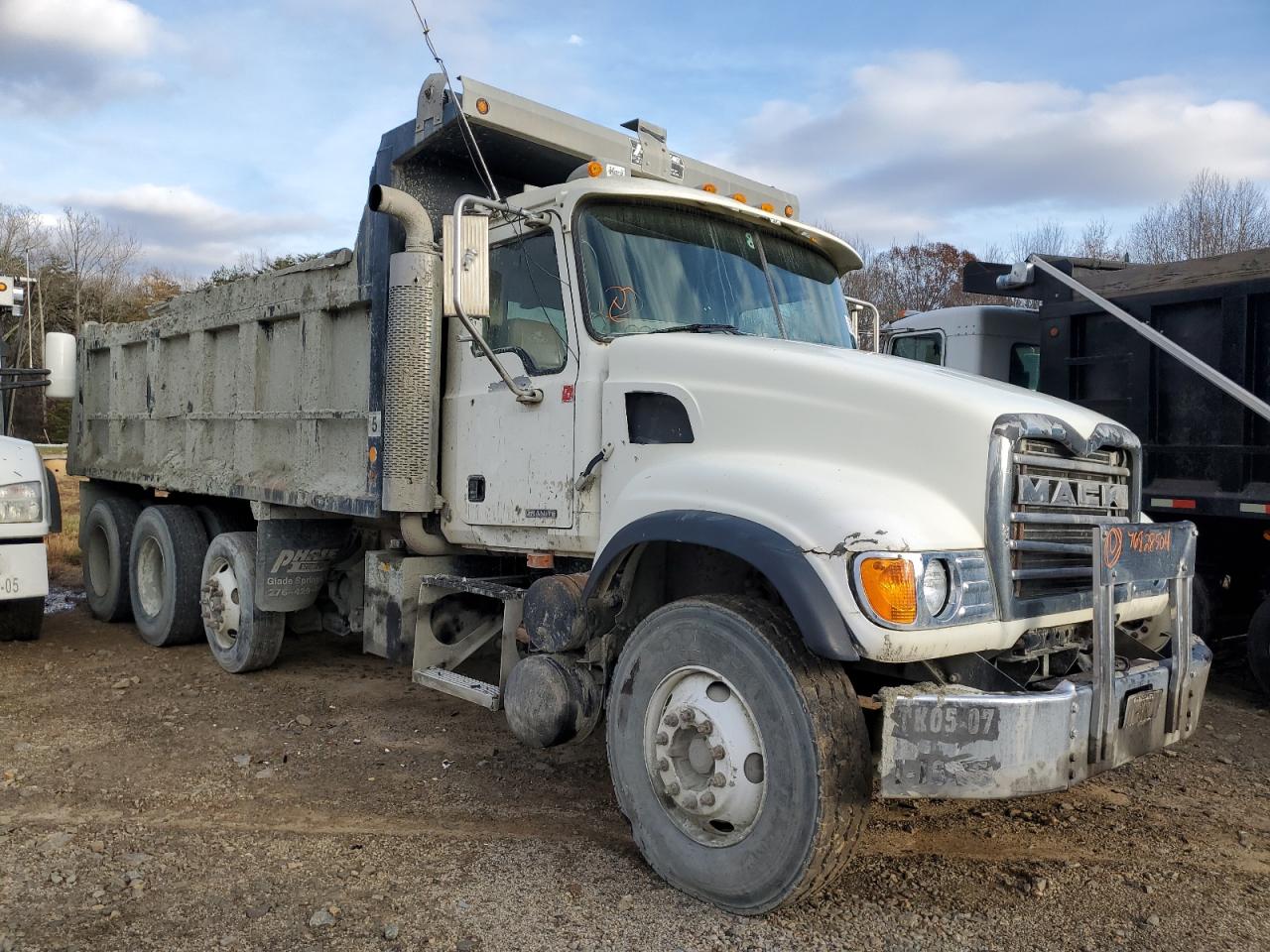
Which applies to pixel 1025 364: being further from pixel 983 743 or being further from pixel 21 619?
pixel 21 619

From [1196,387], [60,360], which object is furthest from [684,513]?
[60,360]

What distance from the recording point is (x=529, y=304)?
4.58 meters

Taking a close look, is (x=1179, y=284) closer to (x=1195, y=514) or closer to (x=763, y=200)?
(x=1195, y=514)

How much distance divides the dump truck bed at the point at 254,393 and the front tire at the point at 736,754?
229 cm

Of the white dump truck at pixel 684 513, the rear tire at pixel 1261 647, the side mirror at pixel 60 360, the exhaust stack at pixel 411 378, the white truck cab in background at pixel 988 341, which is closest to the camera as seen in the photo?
the white dump truck at pixel 684 513

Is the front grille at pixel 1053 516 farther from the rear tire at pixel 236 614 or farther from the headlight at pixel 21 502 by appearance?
the headlight at pixel 21 502

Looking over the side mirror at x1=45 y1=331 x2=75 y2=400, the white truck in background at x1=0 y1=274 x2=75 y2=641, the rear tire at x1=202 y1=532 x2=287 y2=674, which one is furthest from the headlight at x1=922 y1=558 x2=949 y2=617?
the side mirror at x1=45 y1=331 x2=75 y2=400

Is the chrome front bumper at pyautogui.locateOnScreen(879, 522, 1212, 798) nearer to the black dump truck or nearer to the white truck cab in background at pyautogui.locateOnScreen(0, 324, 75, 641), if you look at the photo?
the black dump truck

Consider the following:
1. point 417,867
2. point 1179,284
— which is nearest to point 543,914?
point 417,867

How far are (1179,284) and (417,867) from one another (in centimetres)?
606

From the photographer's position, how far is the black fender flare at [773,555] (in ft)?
9.69

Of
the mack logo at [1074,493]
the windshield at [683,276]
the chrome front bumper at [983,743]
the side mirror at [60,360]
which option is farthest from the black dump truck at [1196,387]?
the side mirror at [60,360]

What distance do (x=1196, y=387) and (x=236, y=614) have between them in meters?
6.50

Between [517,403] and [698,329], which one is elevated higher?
[698,329]
